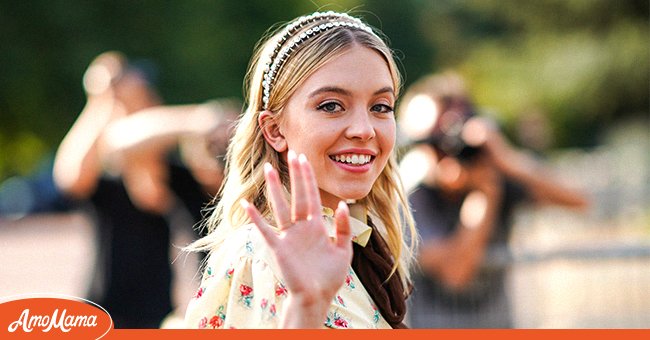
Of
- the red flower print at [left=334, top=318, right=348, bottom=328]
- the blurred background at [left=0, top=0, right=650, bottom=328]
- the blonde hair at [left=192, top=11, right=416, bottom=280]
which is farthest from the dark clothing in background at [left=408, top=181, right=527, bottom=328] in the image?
the red flower print at [left=334, top=318, right=348, bottom=328]

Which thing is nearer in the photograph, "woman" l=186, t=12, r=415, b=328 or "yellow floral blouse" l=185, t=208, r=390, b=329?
"woman" l=186, t=12, r=415, b=328

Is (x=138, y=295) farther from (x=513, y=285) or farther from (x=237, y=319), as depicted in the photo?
(x=237, y=319)

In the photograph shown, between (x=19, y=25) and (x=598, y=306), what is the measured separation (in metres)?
18.5

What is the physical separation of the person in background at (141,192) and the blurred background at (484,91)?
475 mm

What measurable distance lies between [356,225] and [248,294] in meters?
0.50

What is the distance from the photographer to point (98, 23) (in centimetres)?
2431

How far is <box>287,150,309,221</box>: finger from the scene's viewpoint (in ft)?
8.40

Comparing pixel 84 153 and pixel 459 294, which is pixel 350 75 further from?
pixel 84 153

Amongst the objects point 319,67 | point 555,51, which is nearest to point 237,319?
point 319,67

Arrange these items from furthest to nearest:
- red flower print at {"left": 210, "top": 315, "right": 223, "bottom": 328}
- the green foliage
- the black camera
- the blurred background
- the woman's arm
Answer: the green foliage, the blurred background, the woman's arm, the black camera, red flower print at {"left": 210, "top": 315, "right": 223, "bottom": 328}

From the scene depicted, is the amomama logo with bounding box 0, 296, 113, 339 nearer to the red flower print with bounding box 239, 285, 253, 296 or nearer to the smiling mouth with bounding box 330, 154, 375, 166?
the red flower print with bounding box 239, 285, 253, 296

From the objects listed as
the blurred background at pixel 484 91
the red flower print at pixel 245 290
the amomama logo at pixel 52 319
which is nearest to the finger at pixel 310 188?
the red flower print at pixel 245 290

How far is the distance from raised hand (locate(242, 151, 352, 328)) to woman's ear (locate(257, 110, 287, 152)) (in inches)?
20.9

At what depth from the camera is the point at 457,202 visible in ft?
21.6
